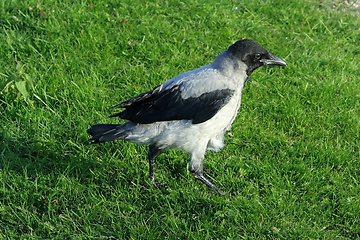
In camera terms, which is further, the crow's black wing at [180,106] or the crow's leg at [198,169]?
the crow's leg at [198,169]

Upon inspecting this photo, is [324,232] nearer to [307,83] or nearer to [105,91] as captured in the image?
[307,83]

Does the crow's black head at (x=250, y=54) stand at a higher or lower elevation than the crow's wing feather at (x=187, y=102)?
higher

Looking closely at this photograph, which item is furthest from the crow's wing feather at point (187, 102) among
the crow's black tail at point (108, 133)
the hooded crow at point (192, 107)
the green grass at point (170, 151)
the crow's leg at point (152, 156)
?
the green grass at point (170, 151)

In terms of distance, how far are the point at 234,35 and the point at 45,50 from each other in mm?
2402

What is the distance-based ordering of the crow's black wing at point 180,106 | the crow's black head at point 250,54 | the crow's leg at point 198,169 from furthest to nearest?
the crow's leg at point 198,169, the crow's black head at point 250,54, the crow's black wing at point 180,106

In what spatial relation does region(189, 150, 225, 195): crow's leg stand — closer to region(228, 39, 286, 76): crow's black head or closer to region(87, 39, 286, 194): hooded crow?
region(87, 39, 286, 194): hooded crow

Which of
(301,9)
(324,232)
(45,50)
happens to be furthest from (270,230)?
(301,9)

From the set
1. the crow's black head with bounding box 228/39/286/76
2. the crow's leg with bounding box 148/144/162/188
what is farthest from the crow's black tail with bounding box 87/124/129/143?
the crow's black head with bounding box 228/39/286/76

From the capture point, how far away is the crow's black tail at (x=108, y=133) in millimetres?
3668

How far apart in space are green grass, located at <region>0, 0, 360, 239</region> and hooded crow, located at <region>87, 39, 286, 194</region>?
1.71ft

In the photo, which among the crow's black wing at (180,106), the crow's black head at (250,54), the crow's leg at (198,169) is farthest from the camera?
the crow's leg at (198,169)

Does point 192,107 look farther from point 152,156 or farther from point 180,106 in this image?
point 152,156

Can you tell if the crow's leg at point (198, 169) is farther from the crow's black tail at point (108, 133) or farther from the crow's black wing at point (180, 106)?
the crow's black tail at point (108, 133)

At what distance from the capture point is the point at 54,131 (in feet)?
14.5
